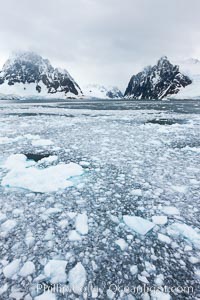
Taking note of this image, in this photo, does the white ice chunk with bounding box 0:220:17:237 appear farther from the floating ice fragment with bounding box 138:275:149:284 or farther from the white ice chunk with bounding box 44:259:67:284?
the floating ice fragment with bounding box 138:275:149:284

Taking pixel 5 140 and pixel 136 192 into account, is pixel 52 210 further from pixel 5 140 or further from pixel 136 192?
pixel 5 140

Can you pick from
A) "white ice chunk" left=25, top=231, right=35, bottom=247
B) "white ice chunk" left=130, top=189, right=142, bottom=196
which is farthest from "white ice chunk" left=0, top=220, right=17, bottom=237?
"white ice chunk" left=130, top=189, right=142, bottom=196

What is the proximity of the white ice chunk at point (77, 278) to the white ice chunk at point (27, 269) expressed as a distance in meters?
0.49

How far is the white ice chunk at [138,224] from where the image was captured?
145 inches

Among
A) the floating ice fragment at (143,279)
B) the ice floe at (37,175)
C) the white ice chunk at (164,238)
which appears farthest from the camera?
the ice floe at (37,175)

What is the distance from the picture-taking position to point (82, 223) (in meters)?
3.82

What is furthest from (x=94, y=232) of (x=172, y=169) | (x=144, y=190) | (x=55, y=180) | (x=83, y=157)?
(x=83, y=157)

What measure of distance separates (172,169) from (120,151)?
2499 millimetres

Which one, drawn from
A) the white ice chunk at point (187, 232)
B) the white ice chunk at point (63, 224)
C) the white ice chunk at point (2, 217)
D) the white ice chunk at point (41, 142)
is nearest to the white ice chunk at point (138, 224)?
the white ice chunk at point (187, 232)

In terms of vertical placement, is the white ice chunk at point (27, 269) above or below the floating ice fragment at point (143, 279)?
below

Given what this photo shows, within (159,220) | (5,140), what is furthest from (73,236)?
(5,140)

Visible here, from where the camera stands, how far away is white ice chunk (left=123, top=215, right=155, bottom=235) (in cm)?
368

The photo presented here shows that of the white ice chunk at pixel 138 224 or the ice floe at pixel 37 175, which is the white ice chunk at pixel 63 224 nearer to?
the white ice chunk at pixel 138 224

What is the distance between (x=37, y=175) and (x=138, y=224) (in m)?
3.19
